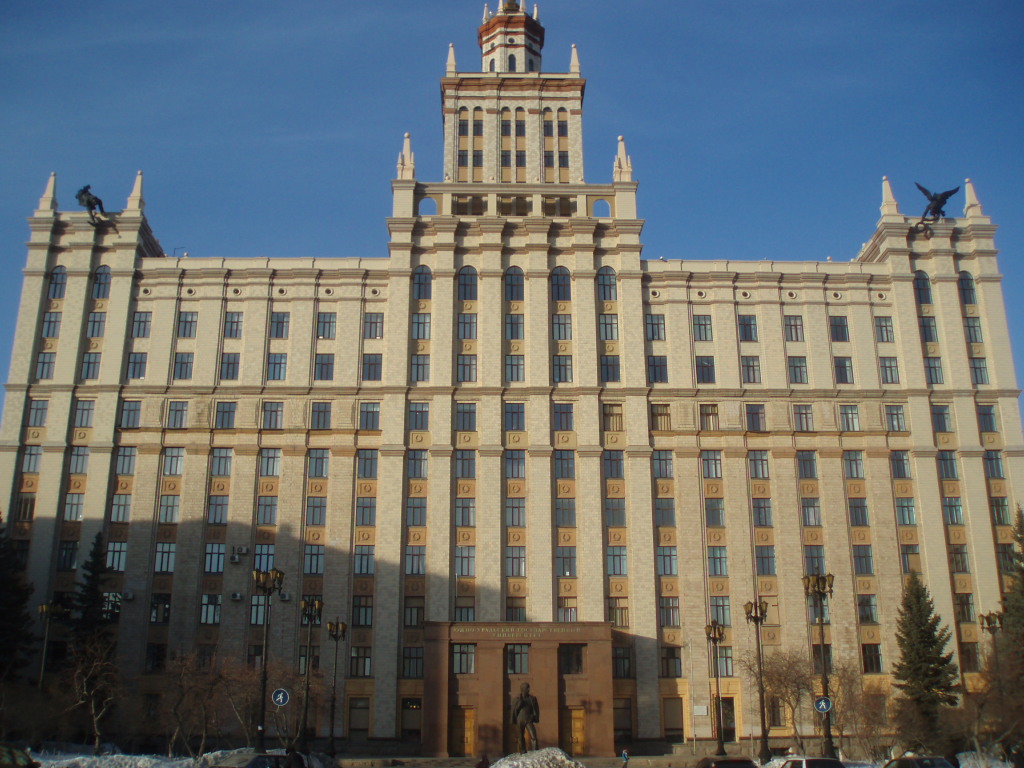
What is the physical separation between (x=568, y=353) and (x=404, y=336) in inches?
388

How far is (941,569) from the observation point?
5453 cm

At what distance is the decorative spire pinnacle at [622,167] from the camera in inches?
2452

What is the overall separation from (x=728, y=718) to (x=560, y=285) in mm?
26663

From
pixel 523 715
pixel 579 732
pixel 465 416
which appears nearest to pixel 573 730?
pixel 579 732

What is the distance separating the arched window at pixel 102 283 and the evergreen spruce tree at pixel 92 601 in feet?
52.0

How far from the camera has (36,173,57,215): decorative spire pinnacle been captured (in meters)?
60.6

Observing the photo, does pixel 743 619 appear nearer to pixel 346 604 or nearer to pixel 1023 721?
pixel 1023 721

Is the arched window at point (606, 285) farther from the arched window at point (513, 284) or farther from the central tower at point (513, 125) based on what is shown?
the central tower at point (513, 125)

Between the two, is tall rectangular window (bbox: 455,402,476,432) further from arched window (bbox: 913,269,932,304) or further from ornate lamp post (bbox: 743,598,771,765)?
arched window (bbox: 913,269,932,304)

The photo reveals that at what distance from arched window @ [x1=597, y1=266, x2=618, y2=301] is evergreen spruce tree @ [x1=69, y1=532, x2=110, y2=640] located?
31.7 meters

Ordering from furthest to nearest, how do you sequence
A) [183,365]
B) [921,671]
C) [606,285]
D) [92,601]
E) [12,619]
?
1. [606,285]
2. [183,365]
3. [92,601]
4. [12,619]
5. [921,671]

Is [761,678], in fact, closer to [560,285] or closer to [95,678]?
[560,285]

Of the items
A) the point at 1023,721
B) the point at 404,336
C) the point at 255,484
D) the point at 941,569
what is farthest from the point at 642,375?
the point at 1023,721

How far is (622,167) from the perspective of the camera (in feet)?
205
